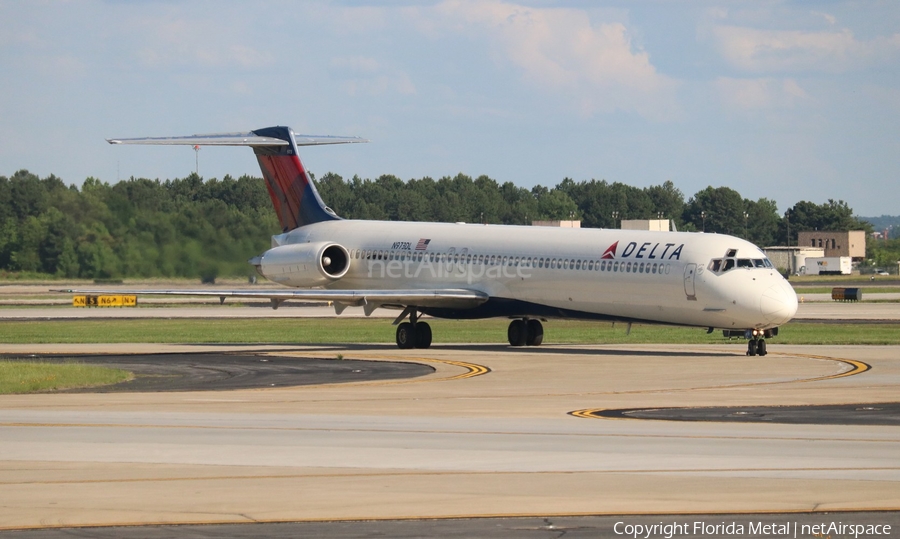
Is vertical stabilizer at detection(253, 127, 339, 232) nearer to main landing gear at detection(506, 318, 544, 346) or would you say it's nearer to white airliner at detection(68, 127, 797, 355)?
white airliner at detection(68, 127, 797, 355)

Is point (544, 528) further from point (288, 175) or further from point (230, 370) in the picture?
point (288, 175)

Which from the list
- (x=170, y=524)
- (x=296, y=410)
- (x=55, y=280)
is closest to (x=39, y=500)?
(x=170, y=524)

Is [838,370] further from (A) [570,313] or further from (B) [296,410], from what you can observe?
(B) [296,410]

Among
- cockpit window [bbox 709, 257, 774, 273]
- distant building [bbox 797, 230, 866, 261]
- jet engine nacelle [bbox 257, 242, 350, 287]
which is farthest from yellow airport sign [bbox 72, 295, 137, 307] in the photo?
distant building [bbox 797, 230, 866, 261]

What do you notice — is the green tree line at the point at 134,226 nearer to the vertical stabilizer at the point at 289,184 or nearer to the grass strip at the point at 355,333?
the grass strip at the point at 355,333

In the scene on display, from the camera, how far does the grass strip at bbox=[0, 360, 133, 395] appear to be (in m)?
27.6

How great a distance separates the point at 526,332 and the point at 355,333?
1051 centimetres

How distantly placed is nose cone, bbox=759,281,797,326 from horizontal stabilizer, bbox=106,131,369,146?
19114 mm

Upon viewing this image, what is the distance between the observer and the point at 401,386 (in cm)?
2784

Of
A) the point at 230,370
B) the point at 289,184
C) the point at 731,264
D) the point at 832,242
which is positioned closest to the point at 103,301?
the point at 289,184

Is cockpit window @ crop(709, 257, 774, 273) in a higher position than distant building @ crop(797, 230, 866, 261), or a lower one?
lower

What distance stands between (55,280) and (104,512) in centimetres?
7192

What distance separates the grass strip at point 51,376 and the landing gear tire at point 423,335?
11492 mm

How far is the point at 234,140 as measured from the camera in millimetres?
46438
